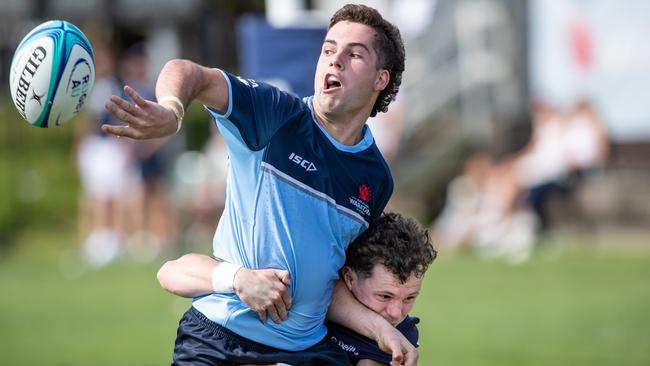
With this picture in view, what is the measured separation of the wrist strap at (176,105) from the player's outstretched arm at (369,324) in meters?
1.32

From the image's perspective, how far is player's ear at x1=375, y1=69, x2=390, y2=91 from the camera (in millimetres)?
4879

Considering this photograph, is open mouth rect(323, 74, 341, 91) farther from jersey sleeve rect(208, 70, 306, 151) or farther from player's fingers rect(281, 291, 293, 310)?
player's fingers rect(281, 291, 293, 310)

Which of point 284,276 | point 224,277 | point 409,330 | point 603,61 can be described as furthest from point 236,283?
point 603,61

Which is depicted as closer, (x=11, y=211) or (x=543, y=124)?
(x=543, y=124)

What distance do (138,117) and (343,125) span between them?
4.04 feet

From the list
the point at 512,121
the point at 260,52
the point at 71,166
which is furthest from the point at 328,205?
→ the point at 71,166

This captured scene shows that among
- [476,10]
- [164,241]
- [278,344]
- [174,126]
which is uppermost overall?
[476,10]

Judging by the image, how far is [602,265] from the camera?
13.9 meters

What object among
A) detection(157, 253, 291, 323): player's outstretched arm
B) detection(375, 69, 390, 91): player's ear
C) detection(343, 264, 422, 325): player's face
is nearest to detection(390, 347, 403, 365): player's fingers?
detection(343, 264, 422, 325): player's face

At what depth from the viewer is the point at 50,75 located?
4.33m

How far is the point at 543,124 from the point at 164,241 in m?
6.13

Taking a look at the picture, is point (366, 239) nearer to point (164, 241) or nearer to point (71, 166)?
point (164, 241)

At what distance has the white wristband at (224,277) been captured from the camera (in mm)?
4520

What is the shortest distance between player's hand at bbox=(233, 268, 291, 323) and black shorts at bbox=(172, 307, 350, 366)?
0.71 feet
